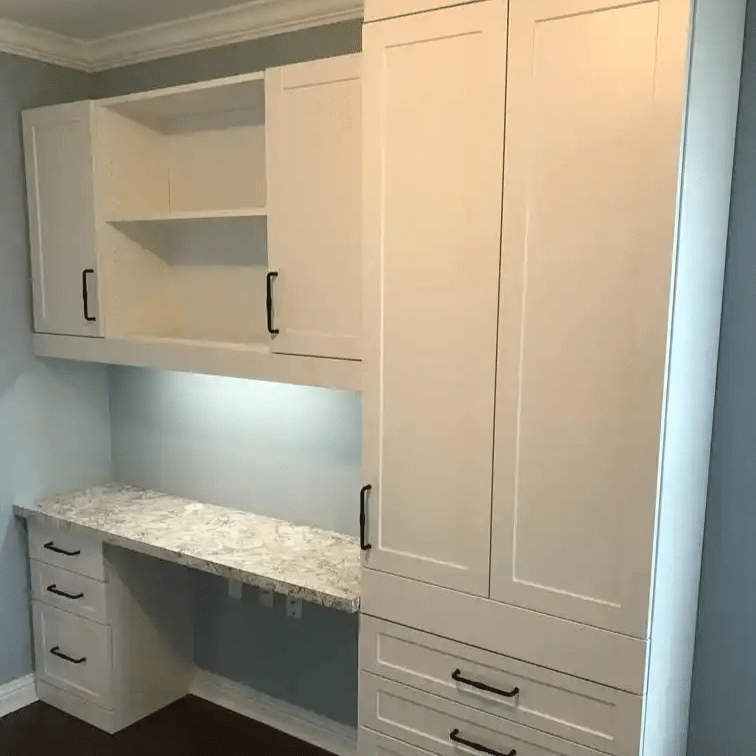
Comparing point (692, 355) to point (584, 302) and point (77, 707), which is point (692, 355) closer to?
point (584, 302)

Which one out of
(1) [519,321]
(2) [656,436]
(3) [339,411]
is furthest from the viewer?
(3) [339,411]

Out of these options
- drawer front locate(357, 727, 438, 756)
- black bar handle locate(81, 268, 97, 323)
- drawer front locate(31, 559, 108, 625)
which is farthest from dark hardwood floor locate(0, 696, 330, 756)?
black bar handle locate(81, 268, 97, 323)

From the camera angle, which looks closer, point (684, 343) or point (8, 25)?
point (684, 343)

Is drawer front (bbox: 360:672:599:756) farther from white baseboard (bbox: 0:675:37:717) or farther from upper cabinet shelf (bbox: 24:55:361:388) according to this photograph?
white baseboard (bbox: 0:675:37:717)

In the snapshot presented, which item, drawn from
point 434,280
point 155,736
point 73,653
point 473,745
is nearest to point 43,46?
point 434,280

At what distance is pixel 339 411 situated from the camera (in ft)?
9.39

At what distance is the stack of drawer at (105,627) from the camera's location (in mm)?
3119

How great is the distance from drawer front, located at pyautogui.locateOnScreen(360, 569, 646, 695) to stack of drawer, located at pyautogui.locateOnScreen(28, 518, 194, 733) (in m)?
1.25

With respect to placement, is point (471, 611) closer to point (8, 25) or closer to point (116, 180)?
point (116, 180)

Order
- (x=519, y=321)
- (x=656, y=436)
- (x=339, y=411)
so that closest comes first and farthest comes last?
(x=656, y=436)
(x=519, y=321)
(x=339, y=411)

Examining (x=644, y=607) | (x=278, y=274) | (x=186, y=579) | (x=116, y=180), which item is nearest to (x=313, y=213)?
(x=278, y=274)

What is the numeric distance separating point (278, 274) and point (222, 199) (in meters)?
0.68

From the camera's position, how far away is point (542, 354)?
6.26ft

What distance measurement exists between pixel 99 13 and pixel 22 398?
57.8 inches
